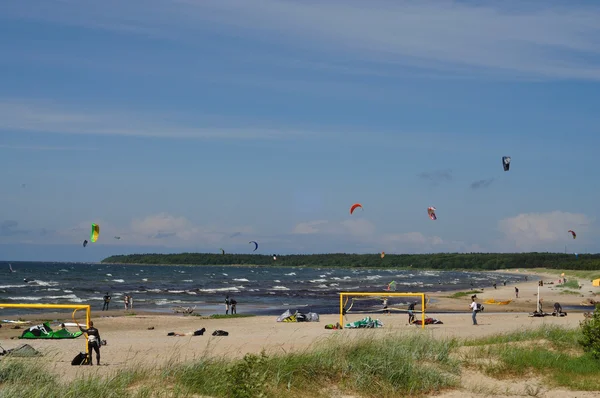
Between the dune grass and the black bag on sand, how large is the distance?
317 cm

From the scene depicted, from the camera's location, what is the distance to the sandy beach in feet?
55.7

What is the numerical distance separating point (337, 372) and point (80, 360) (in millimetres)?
6604

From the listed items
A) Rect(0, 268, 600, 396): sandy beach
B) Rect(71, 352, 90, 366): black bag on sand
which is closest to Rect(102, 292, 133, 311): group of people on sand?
Rect(0, 268, 600, 396): sandy beach

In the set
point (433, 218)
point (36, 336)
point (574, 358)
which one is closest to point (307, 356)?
point (574, 358)

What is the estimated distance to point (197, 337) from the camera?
2378cm

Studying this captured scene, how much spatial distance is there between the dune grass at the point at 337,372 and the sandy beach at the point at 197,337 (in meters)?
1.17

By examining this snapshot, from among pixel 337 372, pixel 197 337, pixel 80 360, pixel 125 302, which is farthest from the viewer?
pixel 125 302

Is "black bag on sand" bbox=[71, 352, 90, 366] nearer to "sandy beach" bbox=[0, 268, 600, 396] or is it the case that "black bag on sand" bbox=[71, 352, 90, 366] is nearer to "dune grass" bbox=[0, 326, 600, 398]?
"sandy beach" bbox=[0, 268, 600, 396]

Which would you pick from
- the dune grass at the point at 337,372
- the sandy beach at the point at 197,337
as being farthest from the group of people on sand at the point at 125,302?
the dune grass at the point at 337,372

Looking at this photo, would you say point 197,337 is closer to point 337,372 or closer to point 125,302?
point 337,372

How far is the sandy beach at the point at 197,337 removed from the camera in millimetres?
16984

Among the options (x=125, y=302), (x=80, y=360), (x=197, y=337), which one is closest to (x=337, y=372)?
(x=80, y=360)

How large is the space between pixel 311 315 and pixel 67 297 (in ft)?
90.7

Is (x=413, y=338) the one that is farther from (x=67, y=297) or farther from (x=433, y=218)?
(x=67, y=297)
